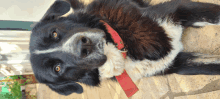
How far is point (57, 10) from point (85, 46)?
0.68 m

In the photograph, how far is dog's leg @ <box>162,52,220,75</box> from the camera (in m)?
1.25

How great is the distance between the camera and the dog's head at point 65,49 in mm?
1053

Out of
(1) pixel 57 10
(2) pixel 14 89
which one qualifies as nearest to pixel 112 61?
(1) pixel 57 10

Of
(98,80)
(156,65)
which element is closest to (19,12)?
(98,80)

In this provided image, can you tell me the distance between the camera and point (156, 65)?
→ 1.36 metres

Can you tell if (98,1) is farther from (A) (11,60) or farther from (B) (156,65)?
(A) (11,60)

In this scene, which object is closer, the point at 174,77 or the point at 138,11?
the point at 138,11

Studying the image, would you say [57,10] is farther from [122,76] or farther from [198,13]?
[198,13]

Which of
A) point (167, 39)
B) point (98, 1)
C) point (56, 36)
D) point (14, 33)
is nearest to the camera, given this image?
point (56, 36)

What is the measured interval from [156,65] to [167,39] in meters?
0.29

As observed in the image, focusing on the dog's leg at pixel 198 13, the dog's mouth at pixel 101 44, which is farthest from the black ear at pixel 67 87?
the dog's leg at pixel 198 13

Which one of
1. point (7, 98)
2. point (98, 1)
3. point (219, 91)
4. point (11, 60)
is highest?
point (98, 1)

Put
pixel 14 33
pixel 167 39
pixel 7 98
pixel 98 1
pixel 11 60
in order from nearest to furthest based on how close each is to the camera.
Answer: pixel 167 39 → pixel 98 1 → pixel 14 33 → pixel 11 60 → pixel 7 98

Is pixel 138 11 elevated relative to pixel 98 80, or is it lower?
elevated
